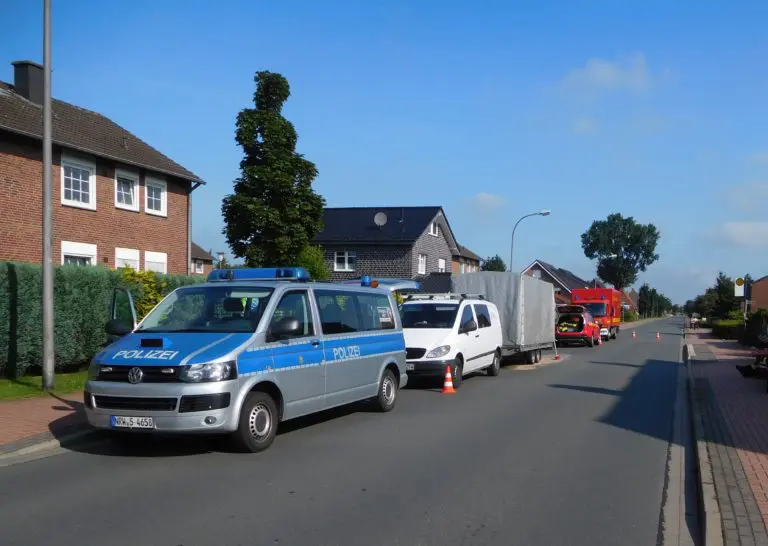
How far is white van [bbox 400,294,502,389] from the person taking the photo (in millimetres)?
14859

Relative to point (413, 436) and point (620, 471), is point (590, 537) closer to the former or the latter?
point (620, 471)

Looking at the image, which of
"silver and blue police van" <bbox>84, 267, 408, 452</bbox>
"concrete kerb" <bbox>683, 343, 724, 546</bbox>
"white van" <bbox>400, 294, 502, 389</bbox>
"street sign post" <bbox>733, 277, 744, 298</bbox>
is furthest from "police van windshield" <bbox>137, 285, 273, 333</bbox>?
"street sign post" <bbox>733, 277, 744, 298</bbox>

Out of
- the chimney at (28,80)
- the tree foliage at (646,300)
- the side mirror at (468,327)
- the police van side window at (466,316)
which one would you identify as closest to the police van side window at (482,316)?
the police van side window at (466,316)

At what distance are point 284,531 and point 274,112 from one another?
58.9ft

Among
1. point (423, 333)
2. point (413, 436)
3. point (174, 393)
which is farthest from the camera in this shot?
point (423, 333)

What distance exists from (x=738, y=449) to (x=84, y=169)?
63.6 feet

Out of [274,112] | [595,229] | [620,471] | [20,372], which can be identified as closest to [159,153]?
[274,112]

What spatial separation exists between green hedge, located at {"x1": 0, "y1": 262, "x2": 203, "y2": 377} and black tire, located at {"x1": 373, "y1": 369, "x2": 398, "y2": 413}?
4.91 meters

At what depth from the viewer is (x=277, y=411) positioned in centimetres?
855

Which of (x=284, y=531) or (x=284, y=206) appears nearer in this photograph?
(x=284, y=531)

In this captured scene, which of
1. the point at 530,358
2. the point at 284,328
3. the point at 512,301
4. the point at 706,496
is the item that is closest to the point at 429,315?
the point at 512,301

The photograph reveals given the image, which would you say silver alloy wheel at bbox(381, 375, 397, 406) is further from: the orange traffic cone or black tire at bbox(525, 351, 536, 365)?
black tire at bbox(525, 351, 536, 365)

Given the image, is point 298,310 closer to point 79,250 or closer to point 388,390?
point 388,390

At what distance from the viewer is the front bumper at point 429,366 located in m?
14.7
